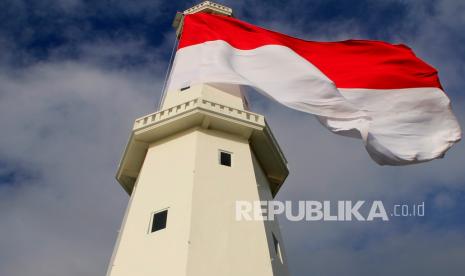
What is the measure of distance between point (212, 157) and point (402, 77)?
22.1ft

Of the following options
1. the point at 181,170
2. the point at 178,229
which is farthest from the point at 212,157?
the point at 178,229

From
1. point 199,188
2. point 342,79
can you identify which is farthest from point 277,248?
point 342,79

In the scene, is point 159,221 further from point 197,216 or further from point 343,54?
point 343,54

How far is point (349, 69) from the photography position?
1816 centimetres

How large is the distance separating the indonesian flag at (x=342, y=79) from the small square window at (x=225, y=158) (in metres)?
3.27

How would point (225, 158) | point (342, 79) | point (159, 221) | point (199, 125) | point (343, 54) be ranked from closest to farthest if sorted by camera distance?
point (159, 221)
point (342, 79)
point (343, 54)
point (225, 158)
point (199, 125)

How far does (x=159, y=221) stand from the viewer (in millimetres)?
17500

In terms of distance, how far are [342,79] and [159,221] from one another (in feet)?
23.9

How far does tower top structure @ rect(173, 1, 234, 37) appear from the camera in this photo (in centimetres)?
2875

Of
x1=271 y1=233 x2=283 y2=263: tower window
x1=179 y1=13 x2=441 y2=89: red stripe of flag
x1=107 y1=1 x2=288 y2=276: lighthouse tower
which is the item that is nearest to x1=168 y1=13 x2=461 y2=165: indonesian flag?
x1=179 y1=13 x2=441 y2=89: red stripe of flag

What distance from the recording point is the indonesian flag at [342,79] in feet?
50.9

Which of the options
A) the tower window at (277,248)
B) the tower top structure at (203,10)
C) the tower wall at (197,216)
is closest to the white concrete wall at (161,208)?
the tower wall at (197,216)

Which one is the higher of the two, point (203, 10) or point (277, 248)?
point (203, 10)

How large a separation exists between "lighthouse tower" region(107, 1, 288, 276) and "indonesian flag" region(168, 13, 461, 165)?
2.59 meters
